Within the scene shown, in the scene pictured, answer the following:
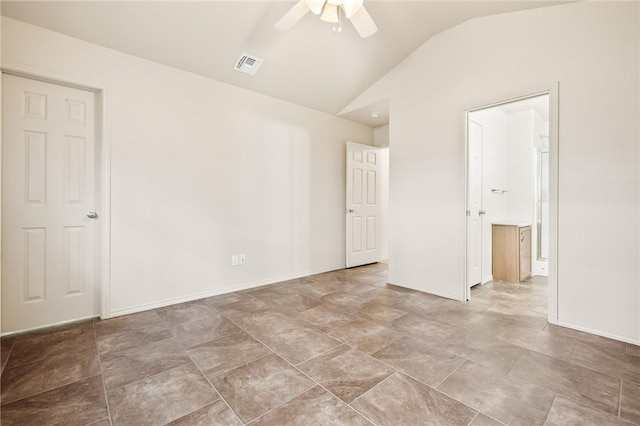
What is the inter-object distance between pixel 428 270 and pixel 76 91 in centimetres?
410

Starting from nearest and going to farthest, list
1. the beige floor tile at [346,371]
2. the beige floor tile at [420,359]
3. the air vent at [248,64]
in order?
the beige floor tile at [346,371]
the beige floor tile at [420,359]
the air vent at [248,64]

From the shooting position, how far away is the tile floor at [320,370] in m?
1.50

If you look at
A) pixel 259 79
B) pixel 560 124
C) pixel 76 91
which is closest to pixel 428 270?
pixel 560 124

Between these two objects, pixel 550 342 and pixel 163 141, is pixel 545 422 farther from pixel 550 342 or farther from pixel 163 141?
pixel 163 141

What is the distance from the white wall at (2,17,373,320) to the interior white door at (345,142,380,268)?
503 millimetres

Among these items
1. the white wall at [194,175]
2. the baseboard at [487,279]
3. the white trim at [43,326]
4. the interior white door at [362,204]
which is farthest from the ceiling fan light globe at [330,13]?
the baseboard at [487,279]

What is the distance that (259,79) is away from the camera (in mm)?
3527

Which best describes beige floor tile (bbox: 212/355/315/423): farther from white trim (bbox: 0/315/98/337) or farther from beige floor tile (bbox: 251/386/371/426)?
white trim (bbox: 0/315/98/337)

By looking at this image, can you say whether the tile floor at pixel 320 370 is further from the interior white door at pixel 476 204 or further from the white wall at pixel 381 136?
the white wall at pixel 381 136

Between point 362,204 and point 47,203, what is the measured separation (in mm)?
3997

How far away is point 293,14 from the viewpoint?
2.23 m

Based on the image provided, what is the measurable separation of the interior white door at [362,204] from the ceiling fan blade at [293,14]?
2.57 m

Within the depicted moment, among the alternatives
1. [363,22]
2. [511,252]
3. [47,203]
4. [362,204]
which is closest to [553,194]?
[511,252]

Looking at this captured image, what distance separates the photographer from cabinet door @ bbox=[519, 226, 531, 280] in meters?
4.08
